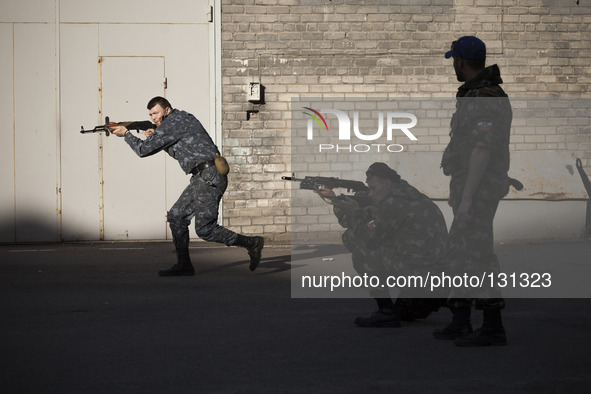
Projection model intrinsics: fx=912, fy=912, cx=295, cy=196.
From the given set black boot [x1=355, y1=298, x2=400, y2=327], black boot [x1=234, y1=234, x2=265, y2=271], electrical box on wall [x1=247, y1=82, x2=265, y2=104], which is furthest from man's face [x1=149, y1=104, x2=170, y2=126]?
black boot [x1=355, y1=298, x2=400, y2=327]

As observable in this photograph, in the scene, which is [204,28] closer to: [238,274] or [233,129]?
[233,129]

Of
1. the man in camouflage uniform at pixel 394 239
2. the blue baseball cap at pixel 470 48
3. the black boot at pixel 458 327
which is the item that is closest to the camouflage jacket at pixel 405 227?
the man in camouflage uniform at pixel 394 239

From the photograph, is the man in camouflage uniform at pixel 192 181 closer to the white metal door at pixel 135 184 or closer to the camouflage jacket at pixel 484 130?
the white metal door at pixel 135 184

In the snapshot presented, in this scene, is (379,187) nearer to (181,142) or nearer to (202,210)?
(202,210)

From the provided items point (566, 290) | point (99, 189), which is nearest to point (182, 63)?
point (99, 189)

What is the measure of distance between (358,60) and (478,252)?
8.56 meters

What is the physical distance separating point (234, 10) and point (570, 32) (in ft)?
17.0

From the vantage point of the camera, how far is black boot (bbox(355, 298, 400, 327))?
21.1 ft

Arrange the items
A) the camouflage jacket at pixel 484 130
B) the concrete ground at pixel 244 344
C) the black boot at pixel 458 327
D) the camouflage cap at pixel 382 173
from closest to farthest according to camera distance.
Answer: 1. the concrete ground at pixel 244 344
2. the camouflage jacket at pixel 484 130
3. the black boot at pixel 458 327
4. the camouflage cap at pixel 382 173

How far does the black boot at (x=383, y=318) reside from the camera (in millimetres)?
6426

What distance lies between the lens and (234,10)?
13.4 meters

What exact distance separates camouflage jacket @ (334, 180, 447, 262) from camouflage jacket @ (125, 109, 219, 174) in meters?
3.24

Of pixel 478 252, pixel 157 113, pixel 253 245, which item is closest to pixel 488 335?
pixel 478 252

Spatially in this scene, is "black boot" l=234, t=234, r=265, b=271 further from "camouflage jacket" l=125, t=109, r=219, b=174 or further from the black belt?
"camouflage jacket" l=125, t=109, r=219, b=174
